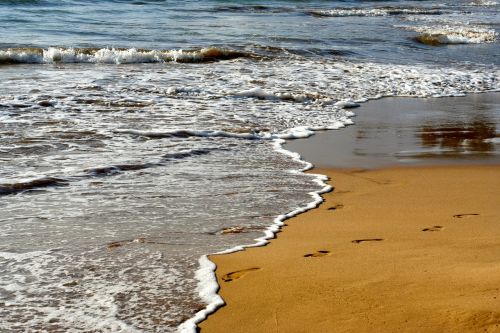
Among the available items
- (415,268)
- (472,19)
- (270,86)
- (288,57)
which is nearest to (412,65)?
(288,57)

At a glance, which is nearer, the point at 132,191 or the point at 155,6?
the point at 132,191

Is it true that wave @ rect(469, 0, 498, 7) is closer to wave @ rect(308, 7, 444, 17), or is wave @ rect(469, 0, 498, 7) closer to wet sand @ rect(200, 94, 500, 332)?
wave @ rect(308, 7, 444, 17)

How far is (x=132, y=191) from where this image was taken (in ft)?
18.0

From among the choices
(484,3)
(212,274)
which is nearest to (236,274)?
(212,274)

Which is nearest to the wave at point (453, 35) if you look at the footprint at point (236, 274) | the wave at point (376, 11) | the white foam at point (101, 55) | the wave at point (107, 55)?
A: the wave at point (376, 11)

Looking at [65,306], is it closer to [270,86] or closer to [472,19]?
[270,86]

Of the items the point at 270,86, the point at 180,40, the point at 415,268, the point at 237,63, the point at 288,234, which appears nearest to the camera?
the point at 415,268

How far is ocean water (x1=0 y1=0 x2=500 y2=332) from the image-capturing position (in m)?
3.65

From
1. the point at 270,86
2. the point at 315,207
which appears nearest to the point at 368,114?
the point at 270,86

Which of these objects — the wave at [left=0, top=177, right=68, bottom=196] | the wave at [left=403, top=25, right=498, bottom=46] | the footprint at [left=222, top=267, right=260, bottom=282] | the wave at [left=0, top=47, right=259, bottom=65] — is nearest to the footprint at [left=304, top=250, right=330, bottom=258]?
the footprint at [left=222, top=267, right=260, bottom=282]

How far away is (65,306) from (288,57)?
39.9 ft

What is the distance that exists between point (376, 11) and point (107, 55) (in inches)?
701

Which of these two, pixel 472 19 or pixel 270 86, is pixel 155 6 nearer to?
pixel 472 19

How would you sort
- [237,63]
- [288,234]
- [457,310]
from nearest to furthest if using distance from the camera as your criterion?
1. [457,310]
2. [288,234]
3. [237,63]
